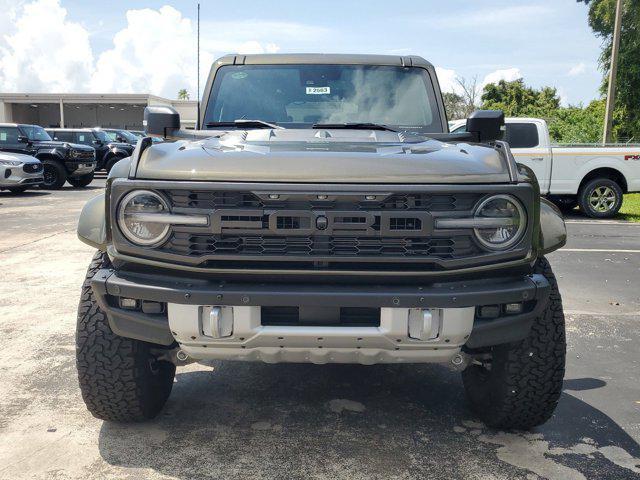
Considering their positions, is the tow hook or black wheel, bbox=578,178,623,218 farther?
black wheel, bbox=578,178,623,218

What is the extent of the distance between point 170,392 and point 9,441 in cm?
79

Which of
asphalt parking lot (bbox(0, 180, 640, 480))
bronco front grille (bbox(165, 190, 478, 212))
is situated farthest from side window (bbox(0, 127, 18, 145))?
bronco front grille (bbox(165, 190, 478, 212))

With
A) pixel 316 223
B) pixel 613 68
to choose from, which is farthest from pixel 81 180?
pixel 316 223

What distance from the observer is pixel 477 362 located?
3.22 m

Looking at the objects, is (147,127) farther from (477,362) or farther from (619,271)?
(619,271)

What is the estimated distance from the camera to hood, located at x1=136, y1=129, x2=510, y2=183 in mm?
2594

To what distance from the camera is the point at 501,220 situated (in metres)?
2.61

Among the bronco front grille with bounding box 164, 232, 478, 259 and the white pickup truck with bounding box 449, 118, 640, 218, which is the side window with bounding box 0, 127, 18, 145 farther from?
the bronco front grille with bounding box 164, 232, 478, 259

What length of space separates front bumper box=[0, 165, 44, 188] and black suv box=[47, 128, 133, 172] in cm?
665

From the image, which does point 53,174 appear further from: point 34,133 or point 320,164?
point 320,164

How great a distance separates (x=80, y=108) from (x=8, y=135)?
48.5 m

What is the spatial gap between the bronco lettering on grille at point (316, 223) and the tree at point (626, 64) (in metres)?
25.4

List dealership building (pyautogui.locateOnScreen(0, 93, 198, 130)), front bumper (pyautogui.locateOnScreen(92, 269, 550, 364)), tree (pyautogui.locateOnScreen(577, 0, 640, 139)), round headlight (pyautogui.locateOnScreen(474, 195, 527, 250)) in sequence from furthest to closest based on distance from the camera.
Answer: dealership building (pyautogui.locateOnScreen(0, 93, 198, 130)), tree (pyautogui.locateOnScreen(577, 0, 640, 139)), round headlight (pyautogui.locateOnScreen(474, 195, 527, 250)), front bumper (pyautogui.locateOnScreen(92, 269, 550, 364))

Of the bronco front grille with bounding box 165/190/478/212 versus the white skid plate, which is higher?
the bronco front grille with bounding box 165/190/478/212
